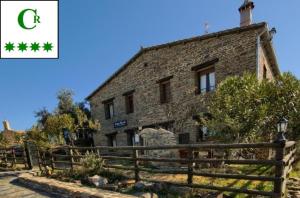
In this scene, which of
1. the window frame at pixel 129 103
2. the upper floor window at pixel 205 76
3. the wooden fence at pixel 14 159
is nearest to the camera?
the wooden fence at pixel 14 159

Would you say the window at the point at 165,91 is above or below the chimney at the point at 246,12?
below

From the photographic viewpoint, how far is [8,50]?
945cm

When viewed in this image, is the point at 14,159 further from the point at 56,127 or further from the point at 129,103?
the point at 129,103

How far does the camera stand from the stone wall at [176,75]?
13.1 m

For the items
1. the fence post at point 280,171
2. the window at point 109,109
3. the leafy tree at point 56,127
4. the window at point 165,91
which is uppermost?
the window at point 165,91

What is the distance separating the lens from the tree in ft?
29.1

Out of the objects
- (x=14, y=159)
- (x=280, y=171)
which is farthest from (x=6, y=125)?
(x=280, y=171)

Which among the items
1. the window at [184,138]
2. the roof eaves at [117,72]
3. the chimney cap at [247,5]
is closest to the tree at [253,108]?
the window at [184,138]

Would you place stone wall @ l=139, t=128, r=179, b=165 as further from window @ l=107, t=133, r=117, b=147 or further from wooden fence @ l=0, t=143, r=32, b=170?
window @ l=107, t=133, r=117, b=147

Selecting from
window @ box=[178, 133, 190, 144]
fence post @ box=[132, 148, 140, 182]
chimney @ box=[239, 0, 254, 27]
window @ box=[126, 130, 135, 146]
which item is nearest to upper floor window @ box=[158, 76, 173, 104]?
window @ box=[178, 133, 190, 144]

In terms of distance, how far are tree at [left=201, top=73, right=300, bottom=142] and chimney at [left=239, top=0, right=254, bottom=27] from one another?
6.59 meters

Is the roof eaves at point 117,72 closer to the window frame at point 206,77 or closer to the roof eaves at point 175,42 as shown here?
the roof eaves at point 175,42

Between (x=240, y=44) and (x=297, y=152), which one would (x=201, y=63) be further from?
(x=297, y=152)

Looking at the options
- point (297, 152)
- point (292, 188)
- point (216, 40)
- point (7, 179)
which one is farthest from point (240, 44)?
point (7, 179)
